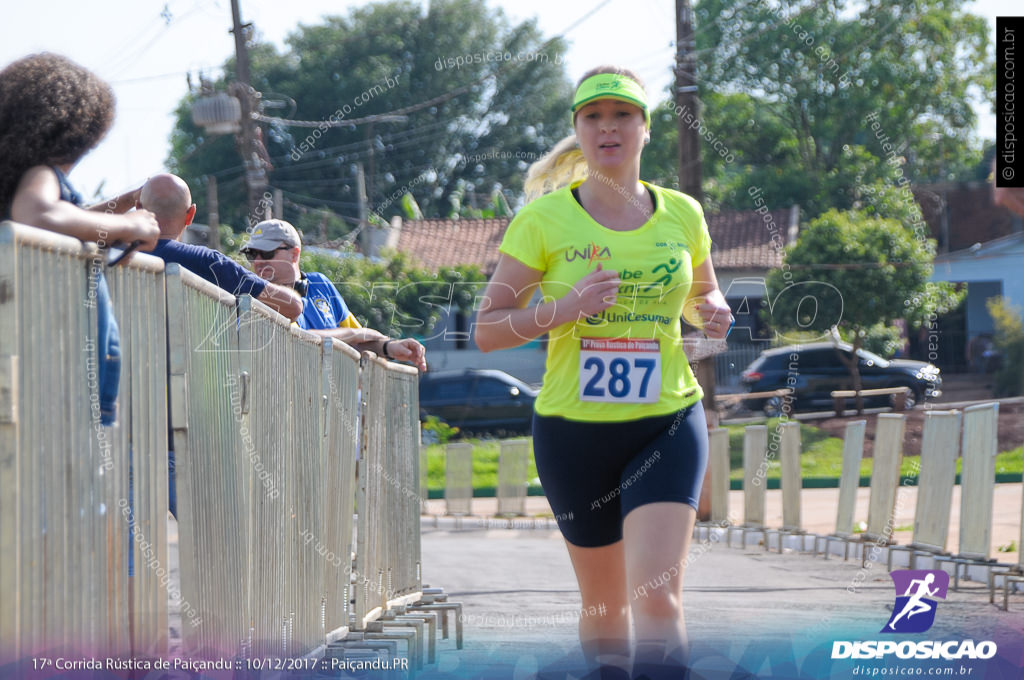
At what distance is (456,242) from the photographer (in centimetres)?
2862

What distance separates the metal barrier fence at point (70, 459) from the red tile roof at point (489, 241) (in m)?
21.0

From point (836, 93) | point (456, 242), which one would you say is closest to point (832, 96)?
point (836, 93)

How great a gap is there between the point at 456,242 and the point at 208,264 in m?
23.8

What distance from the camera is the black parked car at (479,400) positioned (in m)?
28.7

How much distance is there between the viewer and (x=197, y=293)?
387 cm

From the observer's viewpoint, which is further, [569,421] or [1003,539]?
[1003,539]

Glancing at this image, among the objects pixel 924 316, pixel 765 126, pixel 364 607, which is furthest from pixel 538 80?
pixel 364 607

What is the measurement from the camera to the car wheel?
28.5 meters

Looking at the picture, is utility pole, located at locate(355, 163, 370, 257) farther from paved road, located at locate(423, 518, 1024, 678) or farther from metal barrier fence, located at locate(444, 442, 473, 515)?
paved road, located at locate(423, 518, 1024, 678)

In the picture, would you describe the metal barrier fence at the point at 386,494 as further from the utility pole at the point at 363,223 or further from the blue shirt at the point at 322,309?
the utility pole at the point at 363,223

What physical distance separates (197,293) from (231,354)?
37 centimetres

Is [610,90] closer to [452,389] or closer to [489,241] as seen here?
[489,241]

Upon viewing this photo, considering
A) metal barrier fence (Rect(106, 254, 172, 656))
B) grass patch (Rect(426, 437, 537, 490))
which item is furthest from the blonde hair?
grass patch (Rect(426, 437, 537, 490))

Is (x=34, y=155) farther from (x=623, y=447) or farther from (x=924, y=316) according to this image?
(x=924, y=316)
